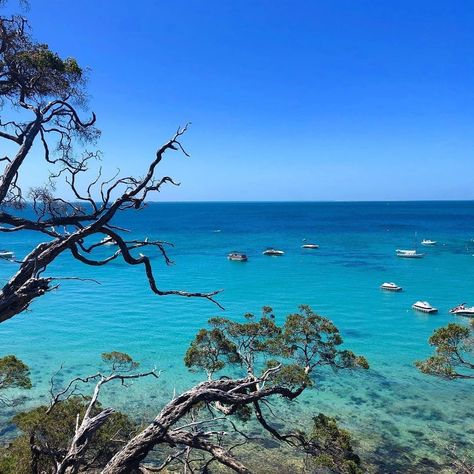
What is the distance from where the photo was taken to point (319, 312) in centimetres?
3953

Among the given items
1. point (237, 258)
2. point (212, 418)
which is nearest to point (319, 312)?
point (212, 418)

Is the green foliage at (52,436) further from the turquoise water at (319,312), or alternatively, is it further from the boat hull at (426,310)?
the boat hull at (426,310)

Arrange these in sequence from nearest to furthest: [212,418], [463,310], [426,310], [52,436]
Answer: [52,436] < [212,418] < [463,310] < [426,310]

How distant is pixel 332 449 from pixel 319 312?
27.0 m

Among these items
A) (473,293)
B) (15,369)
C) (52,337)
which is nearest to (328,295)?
(473,293)

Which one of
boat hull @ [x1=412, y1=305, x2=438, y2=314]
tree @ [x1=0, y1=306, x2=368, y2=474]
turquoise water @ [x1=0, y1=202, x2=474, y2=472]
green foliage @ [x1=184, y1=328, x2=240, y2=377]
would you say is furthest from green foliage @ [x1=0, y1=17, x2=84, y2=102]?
boat hull @ [x1=412, y1=305, x2=438, y2=314]

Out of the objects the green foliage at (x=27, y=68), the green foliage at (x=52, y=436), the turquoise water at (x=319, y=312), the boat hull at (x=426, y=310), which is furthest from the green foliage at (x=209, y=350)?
the boat hull at (x=426, y=310)

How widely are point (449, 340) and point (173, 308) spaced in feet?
100.0

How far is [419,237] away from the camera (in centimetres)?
10044

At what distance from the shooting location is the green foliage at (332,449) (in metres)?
12.2

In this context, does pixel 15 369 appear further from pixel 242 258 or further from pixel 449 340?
pixel 242 258

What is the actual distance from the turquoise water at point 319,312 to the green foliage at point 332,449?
4226 mm

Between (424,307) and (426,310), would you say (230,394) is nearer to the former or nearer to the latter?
(426,310)

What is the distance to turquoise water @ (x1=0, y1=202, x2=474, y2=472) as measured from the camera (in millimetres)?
20241
